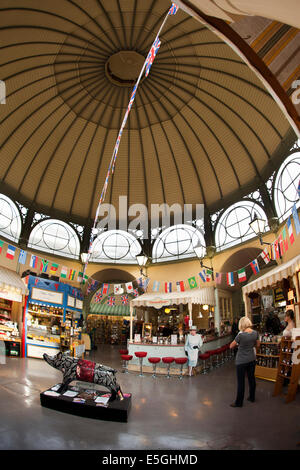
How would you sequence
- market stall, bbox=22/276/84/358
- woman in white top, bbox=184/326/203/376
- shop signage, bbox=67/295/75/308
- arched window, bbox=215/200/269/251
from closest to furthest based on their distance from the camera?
1. woman in white top, bbox=184/326/203/376
2. market stall, bbox=22/276/84/358
3. arched window, bbox=215/200/269/251
4. shop signage, bbox=67/295/75/308

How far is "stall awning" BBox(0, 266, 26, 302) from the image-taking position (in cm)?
1329

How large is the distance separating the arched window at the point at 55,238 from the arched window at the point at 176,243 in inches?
226

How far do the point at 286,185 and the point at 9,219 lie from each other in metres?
15.3

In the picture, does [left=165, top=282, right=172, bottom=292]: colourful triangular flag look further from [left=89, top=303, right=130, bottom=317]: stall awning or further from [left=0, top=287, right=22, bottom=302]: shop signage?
[left=89, top=303, right=130, bottom=317]: stall awning

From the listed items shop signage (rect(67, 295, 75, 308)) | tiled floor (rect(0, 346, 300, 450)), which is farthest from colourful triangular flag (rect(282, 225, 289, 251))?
shop signage (rect(67, 295, 75, 308))

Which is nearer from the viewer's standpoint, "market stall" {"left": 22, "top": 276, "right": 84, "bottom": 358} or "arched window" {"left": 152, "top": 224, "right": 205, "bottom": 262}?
"market stall" {"left": 22, "top": 276, "right": 84, "bottom": 358}

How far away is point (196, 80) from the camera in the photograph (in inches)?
556

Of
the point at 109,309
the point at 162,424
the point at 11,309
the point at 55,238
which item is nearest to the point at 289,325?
the point at 162,424

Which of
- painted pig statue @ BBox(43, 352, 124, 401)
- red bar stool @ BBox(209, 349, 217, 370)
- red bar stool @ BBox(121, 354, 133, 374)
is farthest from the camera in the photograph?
red bar stool @ BBox(209, 349, 217, 370)

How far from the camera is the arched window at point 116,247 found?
1920 cm

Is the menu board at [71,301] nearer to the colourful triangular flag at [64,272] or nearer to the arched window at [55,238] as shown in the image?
the colourful triangular flag at [64,272]

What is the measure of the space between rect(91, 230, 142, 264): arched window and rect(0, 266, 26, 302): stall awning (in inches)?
219
